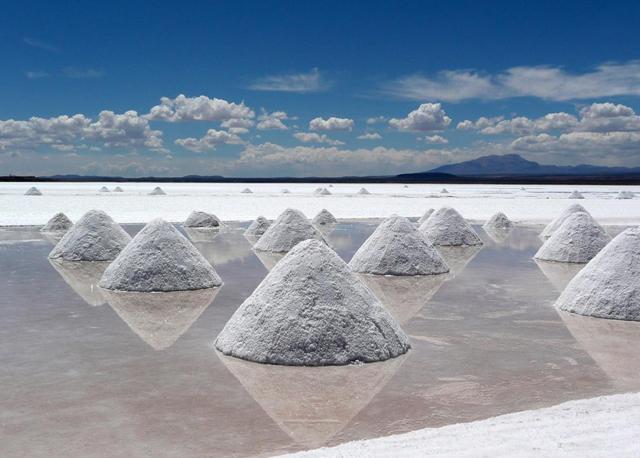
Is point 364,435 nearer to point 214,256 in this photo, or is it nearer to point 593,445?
point 593,445

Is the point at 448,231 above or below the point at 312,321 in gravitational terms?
below

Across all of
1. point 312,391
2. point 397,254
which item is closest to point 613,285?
point 397,254

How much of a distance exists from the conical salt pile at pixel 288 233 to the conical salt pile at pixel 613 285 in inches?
320

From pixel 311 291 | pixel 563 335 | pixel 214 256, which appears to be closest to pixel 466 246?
pixel 214 256

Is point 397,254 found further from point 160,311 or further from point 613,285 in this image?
point 160,311

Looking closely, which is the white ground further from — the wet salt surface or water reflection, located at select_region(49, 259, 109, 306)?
water reflection, located at select_region(49, 259, 109, 306)

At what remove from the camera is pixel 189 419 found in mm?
5660

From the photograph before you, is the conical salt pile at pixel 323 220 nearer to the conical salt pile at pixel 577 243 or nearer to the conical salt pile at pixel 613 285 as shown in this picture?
the conical salt pile at pixel 577 243

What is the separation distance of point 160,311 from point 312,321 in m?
3.60

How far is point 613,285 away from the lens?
10008 millimetres

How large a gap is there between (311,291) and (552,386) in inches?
103

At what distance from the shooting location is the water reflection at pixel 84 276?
37.6ft

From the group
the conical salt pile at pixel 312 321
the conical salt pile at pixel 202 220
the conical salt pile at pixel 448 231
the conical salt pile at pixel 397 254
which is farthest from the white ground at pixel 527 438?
the conical salt pile at pixel 202 220

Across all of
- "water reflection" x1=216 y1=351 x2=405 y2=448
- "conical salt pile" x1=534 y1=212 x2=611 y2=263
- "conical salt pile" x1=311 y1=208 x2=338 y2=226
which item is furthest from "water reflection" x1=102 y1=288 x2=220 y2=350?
"conical salt pile" x1=311 y1=208 x2=338 y2=226
